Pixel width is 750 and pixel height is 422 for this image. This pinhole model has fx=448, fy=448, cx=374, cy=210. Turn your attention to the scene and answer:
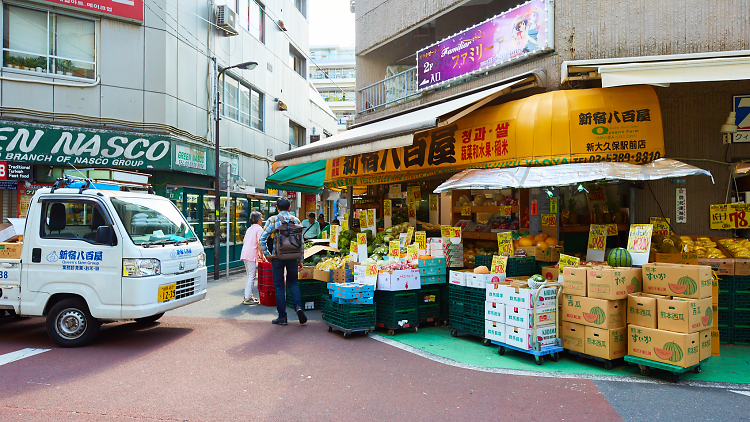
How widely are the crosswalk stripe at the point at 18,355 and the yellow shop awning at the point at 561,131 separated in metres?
7.36

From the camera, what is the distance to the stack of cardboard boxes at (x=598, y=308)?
213 inches

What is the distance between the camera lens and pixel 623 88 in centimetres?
752

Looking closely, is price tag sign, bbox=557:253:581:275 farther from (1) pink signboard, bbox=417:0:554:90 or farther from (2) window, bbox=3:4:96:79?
(2) window, bbox=3:4:96:79

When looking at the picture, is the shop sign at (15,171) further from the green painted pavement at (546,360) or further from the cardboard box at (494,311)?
the cardboard box at (494,311)

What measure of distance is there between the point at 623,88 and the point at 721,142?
2.32m

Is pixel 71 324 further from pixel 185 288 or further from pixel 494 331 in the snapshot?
pixel 494 331

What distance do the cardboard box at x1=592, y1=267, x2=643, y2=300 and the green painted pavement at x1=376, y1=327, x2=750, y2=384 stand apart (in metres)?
0.93

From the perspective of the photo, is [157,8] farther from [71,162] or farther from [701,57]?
[701,57]

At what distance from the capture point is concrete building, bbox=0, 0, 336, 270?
11.7m

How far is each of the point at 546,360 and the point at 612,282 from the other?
139 cm

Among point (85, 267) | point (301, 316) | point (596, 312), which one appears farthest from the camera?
point (301, 316)

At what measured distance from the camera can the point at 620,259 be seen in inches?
234

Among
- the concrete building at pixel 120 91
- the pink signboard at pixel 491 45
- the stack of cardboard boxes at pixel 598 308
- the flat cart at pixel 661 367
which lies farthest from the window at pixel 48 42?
the flat cart at pixel 661 367

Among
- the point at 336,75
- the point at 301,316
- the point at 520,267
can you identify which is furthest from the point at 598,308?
the point at 336,75
